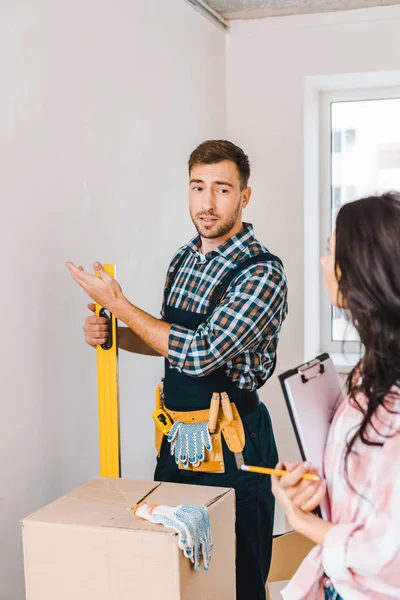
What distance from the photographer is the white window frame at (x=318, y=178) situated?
3.56 meters

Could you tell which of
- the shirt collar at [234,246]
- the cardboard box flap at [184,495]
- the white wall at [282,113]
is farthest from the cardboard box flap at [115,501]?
the white wall at [282,113]

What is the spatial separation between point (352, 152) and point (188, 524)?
9.18 ft

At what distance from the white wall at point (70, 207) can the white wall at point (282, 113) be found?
674 mm

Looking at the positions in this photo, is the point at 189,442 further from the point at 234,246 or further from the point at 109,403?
the point at 234,246

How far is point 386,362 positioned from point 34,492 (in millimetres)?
1149

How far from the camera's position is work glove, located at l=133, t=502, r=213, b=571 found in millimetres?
1450

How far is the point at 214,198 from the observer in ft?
6.95

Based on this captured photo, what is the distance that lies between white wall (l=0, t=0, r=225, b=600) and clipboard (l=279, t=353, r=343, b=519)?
2.71 ft

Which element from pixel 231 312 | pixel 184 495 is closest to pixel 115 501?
pixel 184 495

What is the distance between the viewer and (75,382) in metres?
2.17

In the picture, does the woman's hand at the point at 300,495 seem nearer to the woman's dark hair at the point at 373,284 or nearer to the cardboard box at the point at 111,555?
the woman's dark hair at the point at 373,284

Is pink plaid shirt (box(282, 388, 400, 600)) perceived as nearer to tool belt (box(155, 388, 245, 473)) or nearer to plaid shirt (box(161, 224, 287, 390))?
plaid shirt (box(161, 224, 287, 390))

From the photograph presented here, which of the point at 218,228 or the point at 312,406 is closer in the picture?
the point at 312,406

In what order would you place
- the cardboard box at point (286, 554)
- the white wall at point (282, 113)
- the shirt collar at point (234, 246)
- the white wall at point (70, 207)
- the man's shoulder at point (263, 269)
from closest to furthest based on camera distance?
the white wall at point (70, 207) → the man's shoulder at point (263, 269) → the shirt collar at point (234, 246) → the cardboard box at point (286, 554) → the white wall at point (282, 113)
